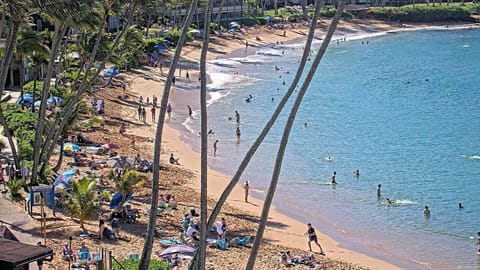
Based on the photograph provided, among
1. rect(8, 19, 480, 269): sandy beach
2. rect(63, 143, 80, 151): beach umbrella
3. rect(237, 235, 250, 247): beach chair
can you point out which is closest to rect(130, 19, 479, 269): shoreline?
rect(8, 19, 480, 269): sandy beach

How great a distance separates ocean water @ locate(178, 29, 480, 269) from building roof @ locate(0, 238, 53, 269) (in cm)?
1919

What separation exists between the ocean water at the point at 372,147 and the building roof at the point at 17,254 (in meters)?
19.2

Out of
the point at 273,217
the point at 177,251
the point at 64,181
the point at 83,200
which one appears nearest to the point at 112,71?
the point at 273,217

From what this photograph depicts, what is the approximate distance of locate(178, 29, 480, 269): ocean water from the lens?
35656 mm

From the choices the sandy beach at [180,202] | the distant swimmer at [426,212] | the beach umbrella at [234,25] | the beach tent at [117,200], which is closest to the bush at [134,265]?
the sandy beach at [180,202]

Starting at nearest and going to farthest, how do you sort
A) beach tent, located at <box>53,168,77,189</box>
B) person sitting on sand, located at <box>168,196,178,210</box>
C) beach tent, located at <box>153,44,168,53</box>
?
beach tent, located at <box>53,168,77,189</box>
person sitting on sand, located at <box>168,196,178,210</box>
beach tent, located at <box>153,44,168,53</box>

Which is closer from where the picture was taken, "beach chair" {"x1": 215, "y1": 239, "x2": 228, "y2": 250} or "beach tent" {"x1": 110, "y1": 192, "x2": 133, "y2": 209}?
"beach chair" {"x1": 215, "y1": 239, "x2": 228, "y2": 250}

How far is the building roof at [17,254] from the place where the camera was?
14.6 meters

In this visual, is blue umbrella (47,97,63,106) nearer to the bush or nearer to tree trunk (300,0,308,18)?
the bush

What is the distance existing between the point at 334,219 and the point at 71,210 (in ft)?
44.5

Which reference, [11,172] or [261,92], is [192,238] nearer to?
[11,172]

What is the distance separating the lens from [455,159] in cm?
5038

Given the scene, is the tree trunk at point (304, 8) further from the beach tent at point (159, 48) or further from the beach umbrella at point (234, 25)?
the beach tent at point (159, 48)

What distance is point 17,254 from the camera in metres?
15.0
